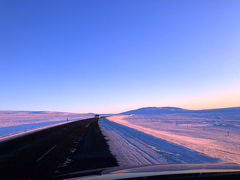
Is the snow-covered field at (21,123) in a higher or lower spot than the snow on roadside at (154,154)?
lower

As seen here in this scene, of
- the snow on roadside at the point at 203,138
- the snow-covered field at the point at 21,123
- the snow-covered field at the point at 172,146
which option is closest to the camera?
the snow-covered field at the point at 172,146

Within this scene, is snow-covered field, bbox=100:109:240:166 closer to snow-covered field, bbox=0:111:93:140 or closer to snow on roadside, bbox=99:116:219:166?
snow on roadside, bbox=99:116:219:166

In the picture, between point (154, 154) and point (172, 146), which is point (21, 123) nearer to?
point (172, 146)

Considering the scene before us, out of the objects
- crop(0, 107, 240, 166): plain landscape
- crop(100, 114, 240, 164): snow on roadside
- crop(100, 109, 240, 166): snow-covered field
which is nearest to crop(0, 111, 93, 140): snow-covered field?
crop(0, 107, 240, 166): plain landscape

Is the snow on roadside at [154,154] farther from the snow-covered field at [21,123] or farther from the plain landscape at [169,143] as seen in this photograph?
the snow-covered field at [21,123]

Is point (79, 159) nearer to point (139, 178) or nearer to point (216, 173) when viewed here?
point (139, 178)

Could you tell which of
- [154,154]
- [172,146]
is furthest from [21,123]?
[154,154]

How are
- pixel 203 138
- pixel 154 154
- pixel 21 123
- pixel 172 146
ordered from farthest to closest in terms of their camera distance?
1. pixel 21 123
2. pixel 203 138
3. pixel 172 146
4. pixel 154 154

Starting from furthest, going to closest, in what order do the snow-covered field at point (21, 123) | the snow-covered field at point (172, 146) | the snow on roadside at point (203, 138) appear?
the snow-covered field at point (21, 123) → the snow on roadside at point (203, 138) → the snow-covered field at point (172, 146)

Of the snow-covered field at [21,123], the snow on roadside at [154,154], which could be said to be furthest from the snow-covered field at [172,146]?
the snow-covered field at [21,123]

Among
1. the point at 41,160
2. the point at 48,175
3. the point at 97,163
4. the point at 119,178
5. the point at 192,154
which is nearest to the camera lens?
the point at 119,178

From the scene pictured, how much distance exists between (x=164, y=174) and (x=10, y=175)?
444 centimetres

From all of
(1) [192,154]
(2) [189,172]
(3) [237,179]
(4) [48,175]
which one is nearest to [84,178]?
(2) [189,172]

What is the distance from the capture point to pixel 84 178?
2867mm
